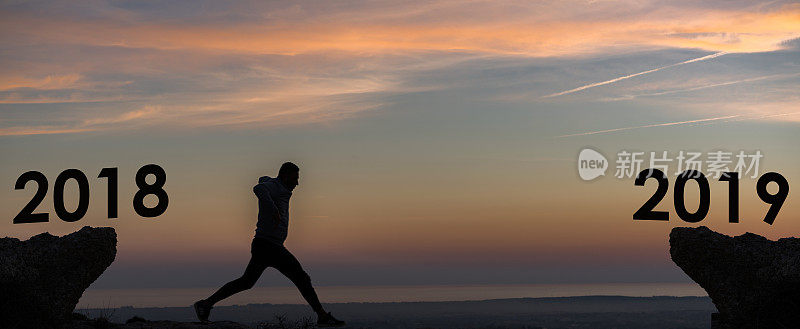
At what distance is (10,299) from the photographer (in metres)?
13.9

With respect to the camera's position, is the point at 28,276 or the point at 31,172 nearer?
the point at 28,276

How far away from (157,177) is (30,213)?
2.16m

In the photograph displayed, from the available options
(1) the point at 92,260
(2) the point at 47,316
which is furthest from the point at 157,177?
(2) the point at 47,316

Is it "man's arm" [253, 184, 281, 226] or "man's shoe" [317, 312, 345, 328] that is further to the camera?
"man's shoe" [317, 312, 345, 328]

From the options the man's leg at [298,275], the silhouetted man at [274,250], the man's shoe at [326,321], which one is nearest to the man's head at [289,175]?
the silhouetted man at [274,250]

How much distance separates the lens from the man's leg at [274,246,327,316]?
14.3 m

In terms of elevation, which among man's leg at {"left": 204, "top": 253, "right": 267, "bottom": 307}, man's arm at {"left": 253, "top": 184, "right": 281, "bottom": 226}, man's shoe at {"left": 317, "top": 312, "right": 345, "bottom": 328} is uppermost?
man's arm at {"left": 253, "top": 184, "right": 281, "bottom": 226}

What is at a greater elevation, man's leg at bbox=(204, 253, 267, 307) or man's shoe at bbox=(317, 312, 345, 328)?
man's leg at bbox=(204, 253, 267, 307)

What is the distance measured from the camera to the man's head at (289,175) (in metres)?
14.3

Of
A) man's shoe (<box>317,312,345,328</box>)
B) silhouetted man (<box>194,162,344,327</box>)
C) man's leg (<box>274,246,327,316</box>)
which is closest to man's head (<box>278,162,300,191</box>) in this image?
silhouetted man (<box>194,162,344,327</box>)

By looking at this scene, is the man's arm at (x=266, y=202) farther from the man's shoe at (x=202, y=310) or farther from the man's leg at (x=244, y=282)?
the man's shoe at (x=202, y=310)

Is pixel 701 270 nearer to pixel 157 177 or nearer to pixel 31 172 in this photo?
pixel 157 177

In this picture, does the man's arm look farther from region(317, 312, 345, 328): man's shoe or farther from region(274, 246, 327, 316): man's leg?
region(317, 312, 345, 328): man's shoe

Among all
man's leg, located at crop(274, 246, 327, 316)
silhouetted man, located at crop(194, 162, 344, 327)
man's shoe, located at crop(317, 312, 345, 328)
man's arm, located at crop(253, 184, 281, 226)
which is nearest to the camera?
man's arm, located at crop(253, 184, 281, 226)
